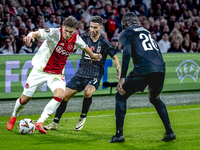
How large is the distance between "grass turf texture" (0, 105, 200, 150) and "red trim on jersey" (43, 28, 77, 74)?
4.12ft

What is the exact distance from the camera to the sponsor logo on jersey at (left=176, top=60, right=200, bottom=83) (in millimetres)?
12617

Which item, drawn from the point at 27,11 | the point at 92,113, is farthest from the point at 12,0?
the point at 92,113

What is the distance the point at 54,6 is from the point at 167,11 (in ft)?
20.2

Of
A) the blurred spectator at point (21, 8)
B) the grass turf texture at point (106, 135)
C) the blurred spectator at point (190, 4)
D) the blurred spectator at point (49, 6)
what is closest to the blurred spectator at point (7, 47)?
the blurred spectator at point (21, 8)

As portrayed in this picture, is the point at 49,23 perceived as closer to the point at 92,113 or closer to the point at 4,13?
the point at 4,13

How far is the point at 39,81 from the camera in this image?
6527 millimetres

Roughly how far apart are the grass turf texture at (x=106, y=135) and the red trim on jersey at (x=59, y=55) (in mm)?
1255

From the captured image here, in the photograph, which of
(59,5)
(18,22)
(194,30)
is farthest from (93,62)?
(194,30)

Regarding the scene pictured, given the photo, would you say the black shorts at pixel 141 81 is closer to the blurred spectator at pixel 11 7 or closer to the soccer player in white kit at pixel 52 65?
the soccer player in white kit at pixel 52 65

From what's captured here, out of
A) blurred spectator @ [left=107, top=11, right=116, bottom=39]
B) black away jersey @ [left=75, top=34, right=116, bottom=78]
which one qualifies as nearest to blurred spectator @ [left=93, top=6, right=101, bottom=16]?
blurred spectator @ [left=107, top=11, right=116, bottom=39]

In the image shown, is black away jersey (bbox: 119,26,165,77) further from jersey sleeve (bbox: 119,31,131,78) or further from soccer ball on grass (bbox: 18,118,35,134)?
soccer ball on grass (bbox: 18,118,35,134)

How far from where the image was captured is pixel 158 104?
5562 millimetres

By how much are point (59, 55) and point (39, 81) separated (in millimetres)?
646

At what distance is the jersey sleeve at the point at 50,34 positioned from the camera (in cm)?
624
